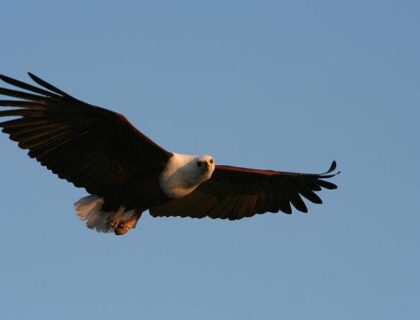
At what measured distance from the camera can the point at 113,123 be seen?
1271 cm

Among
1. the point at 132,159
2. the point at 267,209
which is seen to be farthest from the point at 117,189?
the point at 267,209

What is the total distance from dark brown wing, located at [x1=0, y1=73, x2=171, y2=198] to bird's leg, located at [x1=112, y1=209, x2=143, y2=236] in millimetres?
367

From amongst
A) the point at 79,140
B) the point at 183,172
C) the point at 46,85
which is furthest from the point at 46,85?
the point at 183,172

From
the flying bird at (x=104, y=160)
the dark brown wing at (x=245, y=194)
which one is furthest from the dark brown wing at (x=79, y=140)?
the dark brown wing at (x=245, y=194)

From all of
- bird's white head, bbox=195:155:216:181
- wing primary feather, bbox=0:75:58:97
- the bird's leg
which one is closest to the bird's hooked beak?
bird's white head, bbox=195:155:216:181

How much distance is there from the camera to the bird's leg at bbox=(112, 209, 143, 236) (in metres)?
13.6

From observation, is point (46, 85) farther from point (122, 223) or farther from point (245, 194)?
point (245, 194)

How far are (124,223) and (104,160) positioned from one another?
3.16 ft

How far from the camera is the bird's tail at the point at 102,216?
44.7ft

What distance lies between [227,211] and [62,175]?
9.41 feet

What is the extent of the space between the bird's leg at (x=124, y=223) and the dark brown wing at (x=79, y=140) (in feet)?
1.20

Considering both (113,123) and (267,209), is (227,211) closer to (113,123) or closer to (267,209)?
(267,209)

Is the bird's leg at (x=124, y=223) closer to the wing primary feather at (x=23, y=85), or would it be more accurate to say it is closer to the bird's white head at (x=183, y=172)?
the bird's white head at (x=183, y=172)

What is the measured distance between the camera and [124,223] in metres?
13.7
